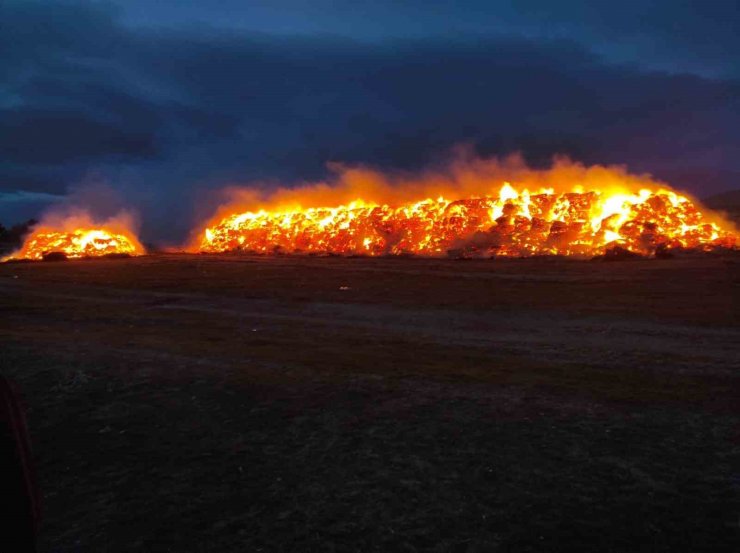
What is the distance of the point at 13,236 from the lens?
6881cm

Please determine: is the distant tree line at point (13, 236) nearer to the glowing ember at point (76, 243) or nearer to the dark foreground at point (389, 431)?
the glowing ember at point (76, 243)

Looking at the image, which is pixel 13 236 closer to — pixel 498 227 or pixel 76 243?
pixel 76 243

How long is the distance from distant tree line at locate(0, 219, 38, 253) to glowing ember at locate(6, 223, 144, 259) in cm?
433

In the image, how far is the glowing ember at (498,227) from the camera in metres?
43.4

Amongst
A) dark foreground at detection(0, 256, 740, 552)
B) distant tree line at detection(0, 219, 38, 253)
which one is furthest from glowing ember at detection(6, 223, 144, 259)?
dark foreground at detection(0, 256, 740, 552)

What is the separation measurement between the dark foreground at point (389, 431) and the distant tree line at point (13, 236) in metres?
51.4

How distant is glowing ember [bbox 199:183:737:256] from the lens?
142 feet

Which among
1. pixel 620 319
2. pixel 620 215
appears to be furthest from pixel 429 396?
pixel 620 215

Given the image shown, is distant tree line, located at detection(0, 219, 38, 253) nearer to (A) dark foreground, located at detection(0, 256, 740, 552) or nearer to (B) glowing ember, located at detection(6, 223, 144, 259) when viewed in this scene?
(B) glowing ember, located at detection(6, 223, 144, 259)

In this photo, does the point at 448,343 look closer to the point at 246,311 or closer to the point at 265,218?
the point at 246,311

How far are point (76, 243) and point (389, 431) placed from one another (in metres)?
57.1

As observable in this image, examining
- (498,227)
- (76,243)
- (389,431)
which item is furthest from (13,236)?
(389,431)

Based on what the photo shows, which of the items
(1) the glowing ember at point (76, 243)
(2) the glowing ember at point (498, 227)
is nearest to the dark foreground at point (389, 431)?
(2) the glowing ember at point (498, 227)

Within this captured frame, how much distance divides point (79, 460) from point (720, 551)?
21.4ft
